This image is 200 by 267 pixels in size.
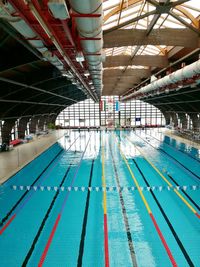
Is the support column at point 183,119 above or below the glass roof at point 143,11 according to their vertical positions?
below

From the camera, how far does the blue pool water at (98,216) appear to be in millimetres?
6199

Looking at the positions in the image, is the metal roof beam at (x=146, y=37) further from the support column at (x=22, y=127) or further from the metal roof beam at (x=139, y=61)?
the support column at (x=22, y=127)

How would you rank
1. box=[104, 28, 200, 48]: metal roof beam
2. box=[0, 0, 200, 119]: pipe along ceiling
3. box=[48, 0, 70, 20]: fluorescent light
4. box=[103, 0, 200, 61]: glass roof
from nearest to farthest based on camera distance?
box=[48, 0, 70, 20]: fluorescent light
box=[0, 0, 200, 119]: pipe along ceiling
box=[103, 0, 200, 61]: glass roof
box=[104, 28, 200, 48]: metal roof beam

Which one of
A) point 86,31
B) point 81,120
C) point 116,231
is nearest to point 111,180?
point 116,231

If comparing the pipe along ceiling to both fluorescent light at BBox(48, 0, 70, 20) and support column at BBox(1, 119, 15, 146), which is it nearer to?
fluorescent light at BBox(48, 0, 70, 20)

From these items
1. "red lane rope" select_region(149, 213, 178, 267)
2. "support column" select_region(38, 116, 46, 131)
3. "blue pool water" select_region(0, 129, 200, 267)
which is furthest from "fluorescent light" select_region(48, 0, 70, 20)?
"support column" select_region(38, 116, 46, 131)

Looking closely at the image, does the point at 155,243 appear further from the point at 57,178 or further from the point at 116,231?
the point at 57,178

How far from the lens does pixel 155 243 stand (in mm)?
6703

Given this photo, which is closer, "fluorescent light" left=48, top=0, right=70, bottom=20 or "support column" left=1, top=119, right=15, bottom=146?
"fluorescent light" left=48, top=0, right=70, bottom=20

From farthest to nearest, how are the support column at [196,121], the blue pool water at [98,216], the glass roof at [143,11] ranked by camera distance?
the support column at [196,121] < the glass roof at [143,11] < the blue pool water at [98,216]

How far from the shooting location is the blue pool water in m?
6.20

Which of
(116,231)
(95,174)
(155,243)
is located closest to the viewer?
(155,243)

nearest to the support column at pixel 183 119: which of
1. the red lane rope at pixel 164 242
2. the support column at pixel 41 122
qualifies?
the support column at pixel 41 122

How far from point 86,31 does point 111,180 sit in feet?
31.3
